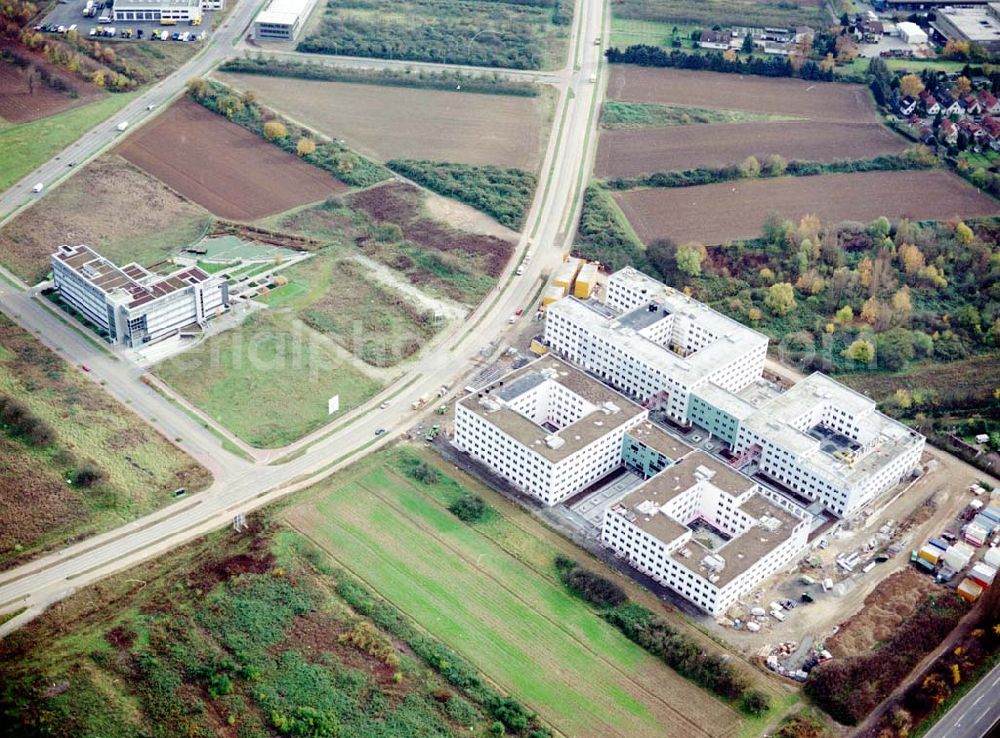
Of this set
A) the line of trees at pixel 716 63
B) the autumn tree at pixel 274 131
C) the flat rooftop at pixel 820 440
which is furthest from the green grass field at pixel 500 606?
the line of trees at pixel 716 63

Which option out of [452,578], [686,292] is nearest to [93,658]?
[452,578]

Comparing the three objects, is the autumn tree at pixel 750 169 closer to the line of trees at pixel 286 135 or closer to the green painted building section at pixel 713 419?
the line of trees at pixel 286 135

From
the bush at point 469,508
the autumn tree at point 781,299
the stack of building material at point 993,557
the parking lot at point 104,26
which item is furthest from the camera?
the parking lot at point 104,26

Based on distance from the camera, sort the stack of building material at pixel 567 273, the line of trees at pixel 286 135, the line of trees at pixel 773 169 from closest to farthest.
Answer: the stack of building material at pixel 567 273 → the line of trees at pixel 286 135 → the line of trees at pixel 773 169

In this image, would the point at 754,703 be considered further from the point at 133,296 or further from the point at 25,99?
the point at 25,99

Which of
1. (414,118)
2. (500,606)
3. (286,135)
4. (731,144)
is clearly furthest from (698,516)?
(414,118)

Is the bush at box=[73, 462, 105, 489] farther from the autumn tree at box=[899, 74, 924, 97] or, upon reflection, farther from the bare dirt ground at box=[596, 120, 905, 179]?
the autumn tree at box=[899, 74, 924, 97]

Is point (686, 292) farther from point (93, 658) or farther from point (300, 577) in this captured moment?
point (93, 658)
